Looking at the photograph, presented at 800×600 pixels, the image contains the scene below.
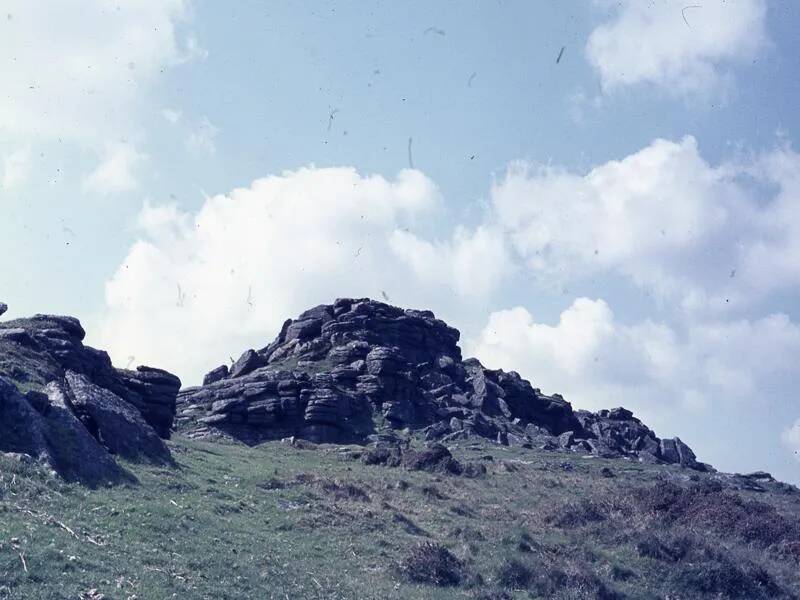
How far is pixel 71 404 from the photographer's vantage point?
30.3 m

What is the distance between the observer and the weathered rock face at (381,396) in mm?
73688

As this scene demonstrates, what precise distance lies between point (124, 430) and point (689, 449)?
8330cm

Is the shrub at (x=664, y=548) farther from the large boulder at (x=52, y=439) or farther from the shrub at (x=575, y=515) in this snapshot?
the large boulder at (x=52, y=439)

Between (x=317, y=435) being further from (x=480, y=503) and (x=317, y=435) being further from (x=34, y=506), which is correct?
(x=34, y=506)

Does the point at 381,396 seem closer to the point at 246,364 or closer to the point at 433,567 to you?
the point at 246,364

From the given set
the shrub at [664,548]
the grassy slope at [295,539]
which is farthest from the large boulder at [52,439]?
the shrub at [664,548]

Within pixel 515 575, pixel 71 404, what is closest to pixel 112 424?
pixel 71 404

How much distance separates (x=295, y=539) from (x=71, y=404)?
11.3 metres

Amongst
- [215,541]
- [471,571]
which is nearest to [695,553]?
[471,571]

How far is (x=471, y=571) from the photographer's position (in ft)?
78.1

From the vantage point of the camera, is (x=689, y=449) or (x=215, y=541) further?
(x=689, y=449)

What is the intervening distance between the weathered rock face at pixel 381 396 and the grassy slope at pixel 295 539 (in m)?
32.2

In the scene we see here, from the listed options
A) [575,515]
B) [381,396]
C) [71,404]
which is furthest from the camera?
[381,396]

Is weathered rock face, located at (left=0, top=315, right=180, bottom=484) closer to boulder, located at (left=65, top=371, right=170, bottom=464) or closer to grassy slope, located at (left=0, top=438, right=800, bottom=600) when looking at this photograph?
boulder, located at (left=65, top=371, right=170, bottom=464)
